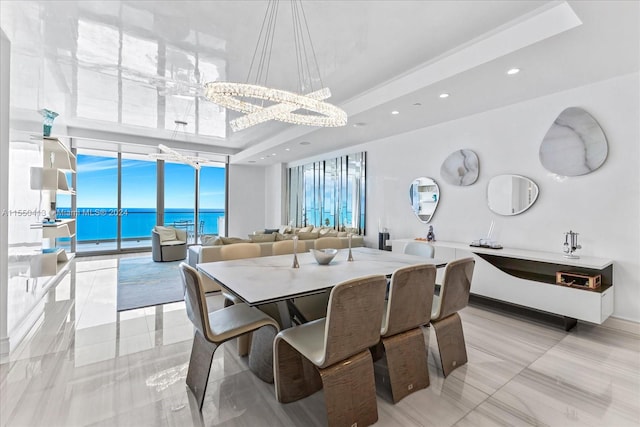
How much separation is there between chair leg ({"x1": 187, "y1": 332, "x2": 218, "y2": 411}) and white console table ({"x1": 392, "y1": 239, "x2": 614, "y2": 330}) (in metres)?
3.30

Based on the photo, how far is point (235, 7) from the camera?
97.8 inches

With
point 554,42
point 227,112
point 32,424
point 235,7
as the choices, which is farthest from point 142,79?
point 554,42

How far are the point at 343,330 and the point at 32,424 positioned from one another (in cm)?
190

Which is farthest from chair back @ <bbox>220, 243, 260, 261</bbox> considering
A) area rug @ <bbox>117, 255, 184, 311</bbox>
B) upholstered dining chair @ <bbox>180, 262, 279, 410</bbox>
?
upholstered dining chair @ <bbox>180, 262, 279, 410</bbox>

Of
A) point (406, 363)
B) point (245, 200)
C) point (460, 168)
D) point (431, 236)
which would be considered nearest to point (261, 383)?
point (406, 363)

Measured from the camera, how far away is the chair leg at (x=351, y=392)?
5.13 feet

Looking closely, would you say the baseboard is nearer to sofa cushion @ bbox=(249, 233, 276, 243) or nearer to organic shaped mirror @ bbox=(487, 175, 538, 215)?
organic shaped mirror @ bbox=(487, 175, 538, 215)

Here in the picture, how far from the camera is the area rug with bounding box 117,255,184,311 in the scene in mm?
3908

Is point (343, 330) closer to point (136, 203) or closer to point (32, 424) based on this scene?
point (32, 424)

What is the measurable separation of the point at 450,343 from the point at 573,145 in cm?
282

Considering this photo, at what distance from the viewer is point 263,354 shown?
2.15 m

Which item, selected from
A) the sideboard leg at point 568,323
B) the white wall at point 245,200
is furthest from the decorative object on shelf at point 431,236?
the white wall at point 245,200

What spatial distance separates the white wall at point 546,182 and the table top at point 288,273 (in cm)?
189

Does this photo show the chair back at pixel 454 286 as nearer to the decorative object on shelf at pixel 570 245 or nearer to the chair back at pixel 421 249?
the chair back at pixel 421 249
